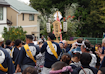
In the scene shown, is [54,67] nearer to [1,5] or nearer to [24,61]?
[24,61]

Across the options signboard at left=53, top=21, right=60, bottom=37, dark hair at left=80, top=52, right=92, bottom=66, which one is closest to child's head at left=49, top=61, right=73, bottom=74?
dark hair at left=80, top=52, right=92, bottom=66

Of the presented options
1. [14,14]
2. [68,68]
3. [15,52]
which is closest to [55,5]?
[14,14]

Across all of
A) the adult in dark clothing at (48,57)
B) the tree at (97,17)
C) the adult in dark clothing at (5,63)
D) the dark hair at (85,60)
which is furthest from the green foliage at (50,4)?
the dark hair at (85,60)

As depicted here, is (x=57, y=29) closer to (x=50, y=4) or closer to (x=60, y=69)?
(x=60, y=69)

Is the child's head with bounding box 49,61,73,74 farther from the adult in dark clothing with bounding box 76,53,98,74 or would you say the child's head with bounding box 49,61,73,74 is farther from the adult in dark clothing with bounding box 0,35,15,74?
the adult in dark clothing with bounding box 0,35,15,74

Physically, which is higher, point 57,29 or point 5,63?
point 57,29

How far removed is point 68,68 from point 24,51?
2.63 metres

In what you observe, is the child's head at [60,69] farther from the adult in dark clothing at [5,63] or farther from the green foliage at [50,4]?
the green foliage at [50,4]

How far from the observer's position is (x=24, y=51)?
4949 millimetres

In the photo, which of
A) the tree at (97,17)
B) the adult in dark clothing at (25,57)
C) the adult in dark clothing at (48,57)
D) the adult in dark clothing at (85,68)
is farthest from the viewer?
the tree at (97,17)

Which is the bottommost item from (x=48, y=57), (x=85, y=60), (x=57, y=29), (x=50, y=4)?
(x=48, y=57)

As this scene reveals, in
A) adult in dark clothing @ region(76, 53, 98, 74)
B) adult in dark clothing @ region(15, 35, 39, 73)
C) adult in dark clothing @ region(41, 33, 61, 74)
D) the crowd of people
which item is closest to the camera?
adult in dark clothing @ region(76, 53, 98, 74)

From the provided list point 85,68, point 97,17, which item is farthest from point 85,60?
point 97,17

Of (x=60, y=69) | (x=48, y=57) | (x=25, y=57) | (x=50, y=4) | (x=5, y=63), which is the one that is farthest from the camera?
(x=50, y=4)
